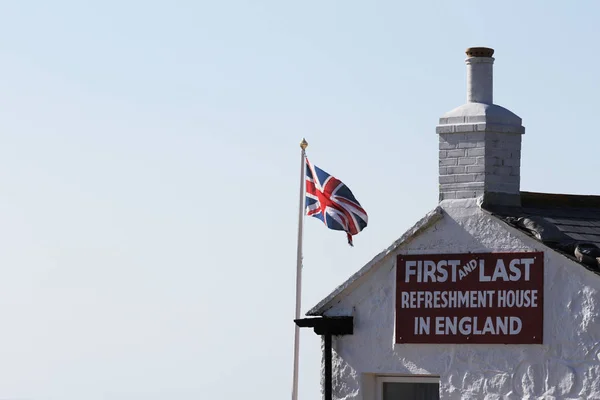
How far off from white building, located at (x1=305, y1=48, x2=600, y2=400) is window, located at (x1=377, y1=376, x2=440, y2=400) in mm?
13

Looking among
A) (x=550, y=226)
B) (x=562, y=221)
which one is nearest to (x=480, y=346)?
(x=550, y=226)

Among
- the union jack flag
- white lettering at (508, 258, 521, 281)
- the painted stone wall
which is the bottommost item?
the painted stone wall

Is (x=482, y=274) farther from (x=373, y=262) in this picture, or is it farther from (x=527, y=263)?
(x=373, y=262)

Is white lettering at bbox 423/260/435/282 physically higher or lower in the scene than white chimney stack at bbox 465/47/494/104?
lower

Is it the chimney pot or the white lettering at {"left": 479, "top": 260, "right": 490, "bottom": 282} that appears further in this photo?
the chimney pot

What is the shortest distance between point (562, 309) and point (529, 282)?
57cm

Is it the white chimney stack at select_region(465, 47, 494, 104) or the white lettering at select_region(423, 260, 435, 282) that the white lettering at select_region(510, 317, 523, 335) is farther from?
the white chimney stack at select_region(465, 47, 494, 104)

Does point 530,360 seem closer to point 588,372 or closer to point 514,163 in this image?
point 588,372

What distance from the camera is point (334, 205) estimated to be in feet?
79.4

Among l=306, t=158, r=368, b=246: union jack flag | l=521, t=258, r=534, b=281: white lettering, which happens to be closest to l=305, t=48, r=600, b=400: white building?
l=521, t=258, r=534, b=281: white lettering

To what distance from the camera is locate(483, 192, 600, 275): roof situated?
17.9m

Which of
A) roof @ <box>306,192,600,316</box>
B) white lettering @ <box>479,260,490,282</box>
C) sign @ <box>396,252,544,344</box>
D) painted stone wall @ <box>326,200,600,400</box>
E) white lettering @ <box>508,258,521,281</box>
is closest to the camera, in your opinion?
painted stone wall @ <box>326,200,600,400</box>

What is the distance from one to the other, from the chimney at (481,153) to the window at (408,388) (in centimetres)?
234

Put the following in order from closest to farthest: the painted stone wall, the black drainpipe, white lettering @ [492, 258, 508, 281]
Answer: the painted stone wall, white lettering @ [492, 258, 508, 281], the black drainpipe
